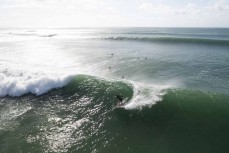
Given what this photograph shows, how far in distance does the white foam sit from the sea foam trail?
796cm

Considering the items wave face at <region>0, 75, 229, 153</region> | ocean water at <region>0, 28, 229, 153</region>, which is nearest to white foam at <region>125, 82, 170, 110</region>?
ocean water at <region>0, 28, 229, 153</region>

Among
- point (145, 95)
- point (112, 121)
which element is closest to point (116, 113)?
point (112, 121)

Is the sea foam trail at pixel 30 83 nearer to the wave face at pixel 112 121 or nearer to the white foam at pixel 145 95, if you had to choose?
the wave face at pixel 112 121

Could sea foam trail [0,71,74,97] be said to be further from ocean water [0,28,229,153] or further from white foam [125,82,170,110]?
white foam [125,82,170,110]

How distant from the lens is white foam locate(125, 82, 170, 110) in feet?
63.6

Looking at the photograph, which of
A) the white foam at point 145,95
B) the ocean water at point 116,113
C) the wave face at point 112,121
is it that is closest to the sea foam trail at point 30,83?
the ocean water at point 116,113

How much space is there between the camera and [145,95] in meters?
21.0

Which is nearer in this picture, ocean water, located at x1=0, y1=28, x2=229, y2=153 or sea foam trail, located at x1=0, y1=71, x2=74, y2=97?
ocean water, located at x1=0, y1=28, x2=229, y2=153

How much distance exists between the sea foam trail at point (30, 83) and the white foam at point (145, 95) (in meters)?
7.96

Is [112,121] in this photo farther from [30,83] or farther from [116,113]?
[30,83]

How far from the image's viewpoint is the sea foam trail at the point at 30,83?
917 inches

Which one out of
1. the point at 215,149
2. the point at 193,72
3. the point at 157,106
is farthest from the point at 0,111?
the point at 193,72

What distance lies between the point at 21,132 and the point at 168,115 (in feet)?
36.0

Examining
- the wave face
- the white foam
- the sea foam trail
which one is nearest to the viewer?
the wave face
